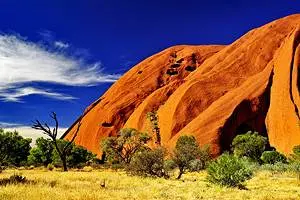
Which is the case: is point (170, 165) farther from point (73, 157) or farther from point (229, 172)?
point (73, 157)

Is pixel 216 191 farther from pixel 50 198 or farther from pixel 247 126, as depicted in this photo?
pixel 247 126

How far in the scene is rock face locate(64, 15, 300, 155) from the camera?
265ft

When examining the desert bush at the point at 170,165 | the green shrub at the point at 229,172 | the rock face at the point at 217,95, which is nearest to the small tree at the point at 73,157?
the rock face at the point at 217,95

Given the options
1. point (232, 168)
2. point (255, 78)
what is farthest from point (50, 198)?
point (255, 78)

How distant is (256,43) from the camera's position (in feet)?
331

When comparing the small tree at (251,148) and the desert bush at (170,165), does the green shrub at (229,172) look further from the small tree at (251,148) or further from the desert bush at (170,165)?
the small tree at (251,148)

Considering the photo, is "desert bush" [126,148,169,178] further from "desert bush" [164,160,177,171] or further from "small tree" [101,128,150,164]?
"small tree" [101,128,150,164]

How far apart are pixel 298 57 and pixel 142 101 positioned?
40595 mm

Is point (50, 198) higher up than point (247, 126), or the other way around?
point (247, 126)

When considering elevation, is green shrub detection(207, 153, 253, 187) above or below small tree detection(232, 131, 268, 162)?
below

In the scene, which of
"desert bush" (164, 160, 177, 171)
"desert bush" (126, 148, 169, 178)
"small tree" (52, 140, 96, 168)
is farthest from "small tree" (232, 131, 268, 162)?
"desert bush" (126, 148, 169, 178)

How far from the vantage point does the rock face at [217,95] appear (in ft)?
265

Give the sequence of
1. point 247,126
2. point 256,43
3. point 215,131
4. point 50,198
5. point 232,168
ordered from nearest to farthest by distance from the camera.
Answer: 1. point 50,198
2. point 232,168
3. point 215,131
4. point 247,126
5. point 256,43

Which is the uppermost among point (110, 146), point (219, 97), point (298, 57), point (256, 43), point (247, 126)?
point (256, 43)
